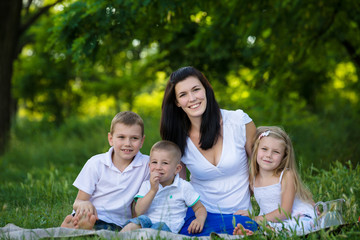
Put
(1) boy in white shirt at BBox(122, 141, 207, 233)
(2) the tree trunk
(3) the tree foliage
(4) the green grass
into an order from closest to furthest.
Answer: (1) boy in white shirt at BBox(122, 141, 207, 233)
(4) the green grass
(3) the tree foliage
(2) the tree trunk

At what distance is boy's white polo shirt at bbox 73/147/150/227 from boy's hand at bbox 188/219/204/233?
57cm

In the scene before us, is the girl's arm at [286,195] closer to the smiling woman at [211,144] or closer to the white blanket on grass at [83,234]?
the smiling woman at [211,144]

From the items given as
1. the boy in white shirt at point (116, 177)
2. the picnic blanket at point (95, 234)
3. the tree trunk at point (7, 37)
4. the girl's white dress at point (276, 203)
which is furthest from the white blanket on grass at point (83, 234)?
the tree trunk at point (7, 37)

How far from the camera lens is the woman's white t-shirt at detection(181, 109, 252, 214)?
3.65m

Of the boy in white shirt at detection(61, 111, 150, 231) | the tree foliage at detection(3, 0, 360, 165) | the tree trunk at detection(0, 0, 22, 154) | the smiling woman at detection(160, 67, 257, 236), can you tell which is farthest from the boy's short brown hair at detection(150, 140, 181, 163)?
the tree trunk at detection(0, 0, 22, 154)

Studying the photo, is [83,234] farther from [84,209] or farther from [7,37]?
[7,37]

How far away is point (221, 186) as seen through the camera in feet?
12.1

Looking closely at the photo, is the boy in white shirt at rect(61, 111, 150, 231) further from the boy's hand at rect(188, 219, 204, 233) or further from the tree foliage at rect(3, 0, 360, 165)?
the tree foliage at rect(3, 0, 360, 165)

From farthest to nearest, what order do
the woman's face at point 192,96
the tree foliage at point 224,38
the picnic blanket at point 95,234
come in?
the tree foliage at point 224,38, the woman's face at point 192,96, the picnic blanket at point 95,234

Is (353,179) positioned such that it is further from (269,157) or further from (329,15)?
(329,15)

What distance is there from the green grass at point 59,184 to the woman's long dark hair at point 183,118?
1.06 meters

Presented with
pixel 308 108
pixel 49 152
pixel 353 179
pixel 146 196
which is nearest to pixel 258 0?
pixel 353 179

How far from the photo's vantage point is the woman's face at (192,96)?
12.1 feet

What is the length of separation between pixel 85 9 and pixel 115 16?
0.39 m
